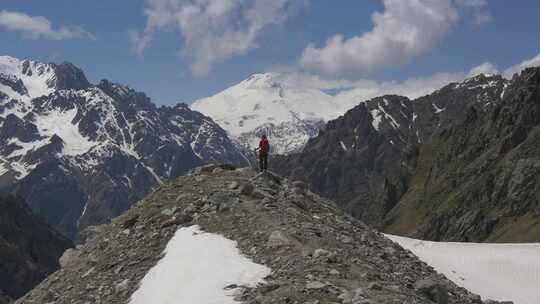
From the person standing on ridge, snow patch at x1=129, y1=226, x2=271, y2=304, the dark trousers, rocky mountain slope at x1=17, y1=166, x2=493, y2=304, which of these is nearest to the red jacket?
the person standing on ridge

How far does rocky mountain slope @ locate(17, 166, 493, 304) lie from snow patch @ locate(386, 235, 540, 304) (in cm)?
635

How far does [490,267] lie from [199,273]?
22298 mm

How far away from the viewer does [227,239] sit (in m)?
25.0

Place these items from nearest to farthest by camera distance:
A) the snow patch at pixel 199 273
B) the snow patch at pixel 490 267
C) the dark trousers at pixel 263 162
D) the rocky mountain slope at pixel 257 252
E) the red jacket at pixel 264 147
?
the rocky mountain slope at pixel 257 252
the snow patch at pixel 199 273
the snow patch at pixel 490 267
the dark trousers at pixel 263 162
the red jacket at pixel 264 147

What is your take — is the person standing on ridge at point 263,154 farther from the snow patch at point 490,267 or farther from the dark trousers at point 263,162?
the snow patch at point 490,267

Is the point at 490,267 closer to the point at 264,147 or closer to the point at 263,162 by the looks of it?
the point at 263,162

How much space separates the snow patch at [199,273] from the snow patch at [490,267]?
48.0ft

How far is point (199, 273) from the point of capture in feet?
71.6

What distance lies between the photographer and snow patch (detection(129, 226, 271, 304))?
66.3 ft

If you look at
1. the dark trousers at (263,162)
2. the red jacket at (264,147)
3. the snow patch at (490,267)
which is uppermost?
the red jacket at (264,147)

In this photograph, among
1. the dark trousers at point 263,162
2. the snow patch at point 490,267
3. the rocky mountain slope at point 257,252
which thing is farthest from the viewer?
the dark trousers at point 263,162

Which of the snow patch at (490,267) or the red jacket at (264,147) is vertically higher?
the red jacket at (264,147)

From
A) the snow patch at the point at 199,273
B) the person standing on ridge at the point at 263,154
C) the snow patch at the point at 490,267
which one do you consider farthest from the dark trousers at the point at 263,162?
the snow patch at the point at 199,273

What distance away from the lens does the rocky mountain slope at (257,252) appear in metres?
19.8
